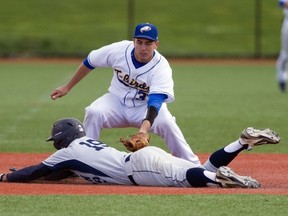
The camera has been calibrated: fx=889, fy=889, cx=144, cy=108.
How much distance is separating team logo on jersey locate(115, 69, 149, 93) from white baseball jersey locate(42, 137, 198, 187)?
4.15ft

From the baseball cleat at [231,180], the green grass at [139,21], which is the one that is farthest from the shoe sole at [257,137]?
the green grass at [139,21]

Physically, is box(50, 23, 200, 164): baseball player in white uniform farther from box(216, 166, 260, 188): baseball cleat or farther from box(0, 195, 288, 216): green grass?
box(0, 195, 288, 216): green grass

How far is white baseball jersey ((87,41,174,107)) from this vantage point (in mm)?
9219

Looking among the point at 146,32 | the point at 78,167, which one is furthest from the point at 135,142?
the point at 146,32

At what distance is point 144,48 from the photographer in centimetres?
909

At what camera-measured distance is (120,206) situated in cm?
696

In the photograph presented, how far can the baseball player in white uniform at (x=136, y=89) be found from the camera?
9.03 m

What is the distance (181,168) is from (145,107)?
5.54 feet

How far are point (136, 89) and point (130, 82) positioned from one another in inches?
3.9

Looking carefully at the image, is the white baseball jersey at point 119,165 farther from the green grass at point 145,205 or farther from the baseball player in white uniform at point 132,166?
the green grass at point 145,205

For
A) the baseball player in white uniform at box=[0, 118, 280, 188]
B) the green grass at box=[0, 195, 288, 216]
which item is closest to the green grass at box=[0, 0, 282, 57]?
the baseball player in white uniform at box=[0, 118, 280, 188]

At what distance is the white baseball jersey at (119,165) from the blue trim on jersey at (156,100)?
0.63 metres

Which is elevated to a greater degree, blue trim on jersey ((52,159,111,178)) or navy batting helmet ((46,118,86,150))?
navy batting helmet ((46,118,86,150))

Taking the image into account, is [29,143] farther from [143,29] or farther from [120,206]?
[120,206]
